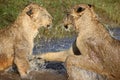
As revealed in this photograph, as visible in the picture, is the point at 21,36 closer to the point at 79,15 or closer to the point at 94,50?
the point at 79,15

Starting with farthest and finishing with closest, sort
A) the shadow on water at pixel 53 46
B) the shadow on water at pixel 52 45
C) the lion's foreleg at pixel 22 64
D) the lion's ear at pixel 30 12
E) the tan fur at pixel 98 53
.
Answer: the shadow on water at pixel 52 45 → the shadow on water at pixel 53 46 → the lion's ear at pixel 30 12 → the lion's foreleg at pixel 22 64 → the tan fur at pixel 98 53

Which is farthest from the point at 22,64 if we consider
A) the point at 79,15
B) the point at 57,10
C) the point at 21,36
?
the point at 57,10

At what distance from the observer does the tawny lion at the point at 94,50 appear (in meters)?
11.0

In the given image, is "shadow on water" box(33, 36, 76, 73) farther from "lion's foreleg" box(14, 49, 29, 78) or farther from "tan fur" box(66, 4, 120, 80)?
"tan fur" box(66, 4, 120, 80)

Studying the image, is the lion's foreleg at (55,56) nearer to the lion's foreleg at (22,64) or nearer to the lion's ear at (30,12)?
the lion's foreleg at (22,64)

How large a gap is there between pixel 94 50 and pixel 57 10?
11082mm

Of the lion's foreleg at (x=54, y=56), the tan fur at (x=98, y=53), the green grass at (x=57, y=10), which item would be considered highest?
the tan fur at (x=98, y=53)

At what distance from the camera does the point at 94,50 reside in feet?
36.6

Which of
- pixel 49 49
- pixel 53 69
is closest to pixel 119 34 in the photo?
pixel 49 49

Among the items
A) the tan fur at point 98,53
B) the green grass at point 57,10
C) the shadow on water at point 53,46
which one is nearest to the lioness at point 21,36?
the shadow on water at point 53,46

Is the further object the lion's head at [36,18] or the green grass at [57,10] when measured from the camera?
the green grass at [57,10]

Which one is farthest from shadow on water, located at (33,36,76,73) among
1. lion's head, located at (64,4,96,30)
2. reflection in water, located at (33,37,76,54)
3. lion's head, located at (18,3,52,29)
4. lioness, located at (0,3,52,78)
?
lion's head, located at (64,4,96,30)

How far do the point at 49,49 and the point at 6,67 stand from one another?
4752 mm

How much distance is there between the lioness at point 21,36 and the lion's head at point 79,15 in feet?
2.01
